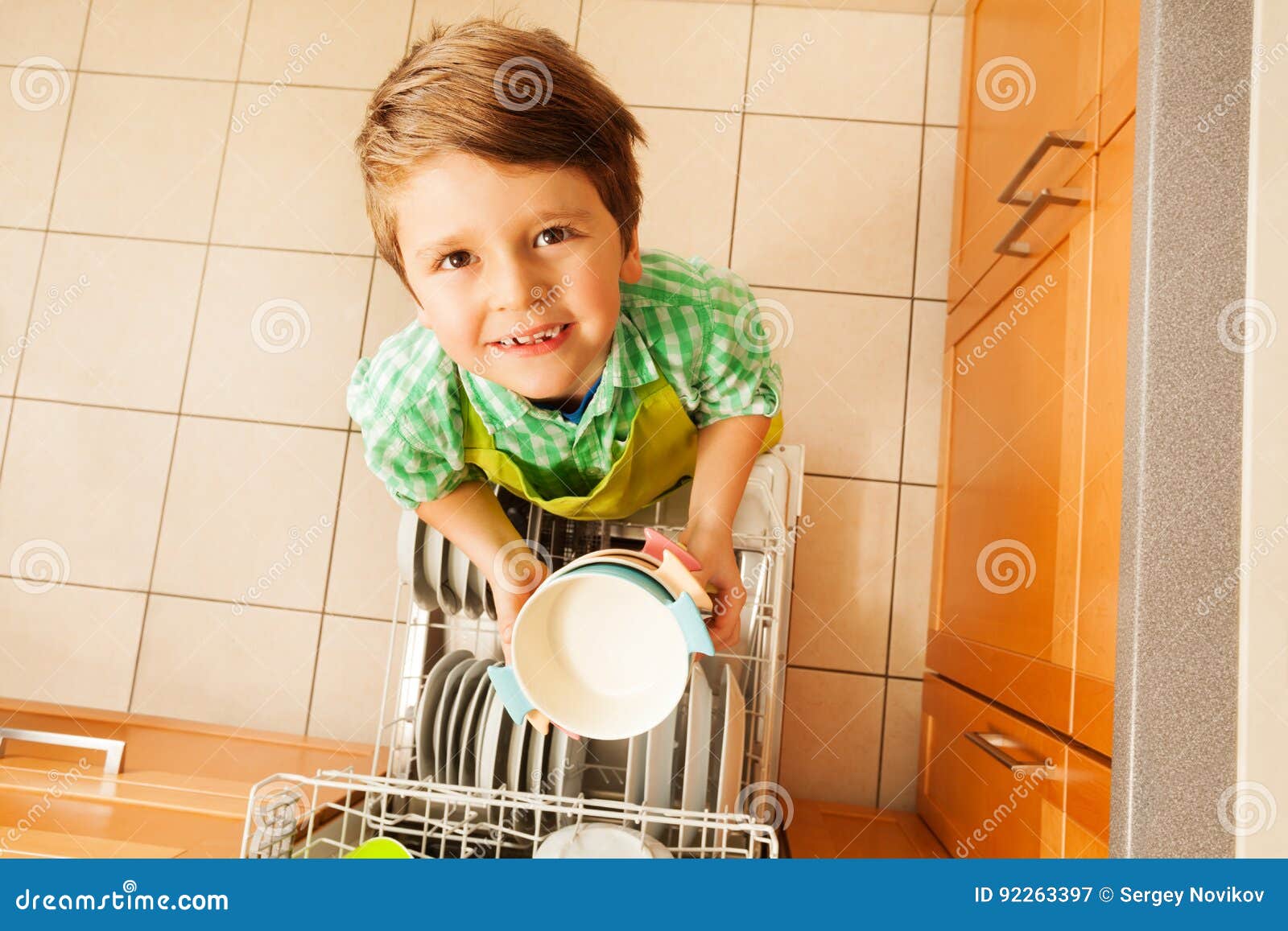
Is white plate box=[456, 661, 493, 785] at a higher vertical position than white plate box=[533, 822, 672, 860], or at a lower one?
higher

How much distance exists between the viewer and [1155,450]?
2.23 ft

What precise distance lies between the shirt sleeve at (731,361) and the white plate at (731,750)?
26cm

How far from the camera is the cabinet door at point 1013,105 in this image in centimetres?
88

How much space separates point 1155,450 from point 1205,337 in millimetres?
100

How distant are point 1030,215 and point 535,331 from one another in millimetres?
577

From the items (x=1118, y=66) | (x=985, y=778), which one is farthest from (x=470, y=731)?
(x=1118, y=66)

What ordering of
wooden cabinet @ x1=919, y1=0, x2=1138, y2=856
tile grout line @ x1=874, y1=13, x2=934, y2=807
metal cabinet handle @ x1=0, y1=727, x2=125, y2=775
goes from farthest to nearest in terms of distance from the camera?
tile grout line @ x1=874, y1=13, x2=934, y2=807
metal cabinet handle @ x1=0, y1=727, x2=125, y2=775
wooden cabinet @ x1=919, y1=0, x2=1138, y2=856

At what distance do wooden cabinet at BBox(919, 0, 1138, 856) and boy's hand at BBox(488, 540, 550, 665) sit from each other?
0.50 m

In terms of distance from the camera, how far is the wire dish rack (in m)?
0.72

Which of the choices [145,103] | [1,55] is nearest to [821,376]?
[145,103]

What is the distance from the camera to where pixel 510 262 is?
0.69 meters
